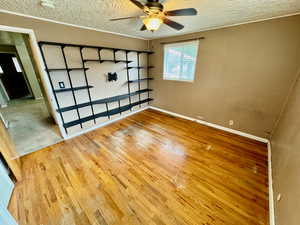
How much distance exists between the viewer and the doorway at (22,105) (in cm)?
273

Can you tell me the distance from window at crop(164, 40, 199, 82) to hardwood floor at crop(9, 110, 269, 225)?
1.84 m

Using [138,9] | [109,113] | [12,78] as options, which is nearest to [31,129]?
[109,113]

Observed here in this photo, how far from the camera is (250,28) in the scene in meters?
2.31

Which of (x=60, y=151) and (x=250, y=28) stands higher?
(x=250, y=28)

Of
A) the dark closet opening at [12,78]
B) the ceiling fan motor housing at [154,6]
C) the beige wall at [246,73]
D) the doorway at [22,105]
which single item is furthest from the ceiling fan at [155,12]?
the dark closet opening at [12,78]

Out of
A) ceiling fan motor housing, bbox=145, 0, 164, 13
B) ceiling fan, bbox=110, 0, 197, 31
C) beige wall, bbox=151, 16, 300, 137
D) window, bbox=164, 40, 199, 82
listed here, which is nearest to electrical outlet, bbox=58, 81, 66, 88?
ceiling fan, bbox=110, 0, 197, 31

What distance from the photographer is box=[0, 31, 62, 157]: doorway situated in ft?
8.96

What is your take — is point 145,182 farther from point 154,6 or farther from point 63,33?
point 63,33

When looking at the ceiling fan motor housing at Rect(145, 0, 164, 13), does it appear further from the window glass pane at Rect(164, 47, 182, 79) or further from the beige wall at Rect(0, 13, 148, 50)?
the window glass pane at Rect(164, 47, 182, 79)

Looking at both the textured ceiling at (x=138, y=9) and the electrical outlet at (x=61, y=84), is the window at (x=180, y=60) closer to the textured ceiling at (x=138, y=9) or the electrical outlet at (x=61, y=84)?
the textured ceiling at (x=138, y=9)

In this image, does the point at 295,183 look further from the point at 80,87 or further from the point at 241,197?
the point at 80,87

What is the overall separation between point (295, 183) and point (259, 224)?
660 millimetres

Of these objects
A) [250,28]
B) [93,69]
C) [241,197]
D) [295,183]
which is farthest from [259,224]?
[93,69]

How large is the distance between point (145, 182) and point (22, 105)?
6381 millimetres
